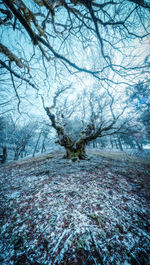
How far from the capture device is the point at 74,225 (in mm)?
1792

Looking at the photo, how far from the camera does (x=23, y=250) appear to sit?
4.77 ft

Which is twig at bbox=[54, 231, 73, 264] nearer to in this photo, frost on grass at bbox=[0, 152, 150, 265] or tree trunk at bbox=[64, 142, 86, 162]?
frost on grass at bbox=[0, 152, 150, 265]

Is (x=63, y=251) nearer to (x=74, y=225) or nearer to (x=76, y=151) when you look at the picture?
(x=74, y=225)

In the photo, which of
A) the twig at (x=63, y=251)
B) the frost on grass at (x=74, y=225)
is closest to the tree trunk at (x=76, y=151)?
the frost on grass at (x=74, y=225)

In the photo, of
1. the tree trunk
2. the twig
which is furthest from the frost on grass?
the tree trunk

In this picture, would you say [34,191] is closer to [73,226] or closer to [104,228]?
[73,226]

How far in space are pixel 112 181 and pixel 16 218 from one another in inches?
127

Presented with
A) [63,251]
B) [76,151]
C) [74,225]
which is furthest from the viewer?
[76,151]

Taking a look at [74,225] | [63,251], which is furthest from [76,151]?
[63,251]

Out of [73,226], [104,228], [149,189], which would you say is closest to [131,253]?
[104,228]

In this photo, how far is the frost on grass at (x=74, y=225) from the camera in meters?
1.40

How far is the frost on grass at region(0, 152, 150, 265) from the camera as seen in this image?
140 centimetres

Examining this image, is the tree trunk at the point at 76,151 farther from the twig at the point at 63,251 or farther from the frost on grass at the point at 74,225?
the twig at the point at 63,251

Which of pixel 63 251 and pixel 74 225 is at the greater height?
pixel 74 225
